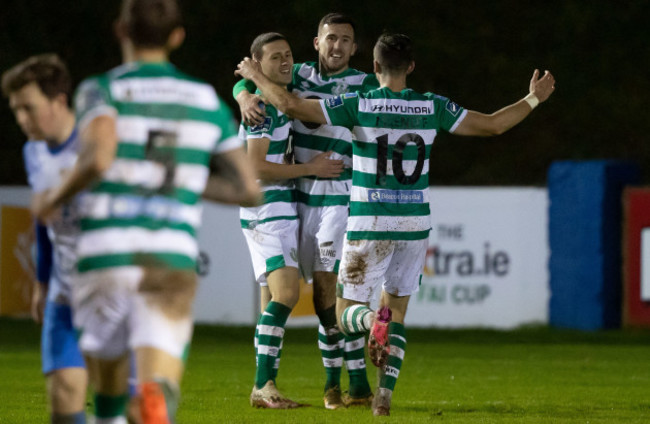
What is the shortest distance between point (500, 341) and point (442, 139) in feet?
28.5

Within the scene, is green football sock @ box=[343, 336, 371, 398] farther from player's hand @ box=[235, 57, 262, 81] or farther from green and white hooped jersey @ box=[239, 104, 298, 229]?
player's hand @ box=[235, 57, 262, 81]

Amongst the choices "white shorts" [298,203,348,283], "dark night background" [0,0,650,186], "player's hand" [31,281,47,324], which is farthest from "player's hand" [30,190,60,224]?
"dark night background" [0,0,650,186]

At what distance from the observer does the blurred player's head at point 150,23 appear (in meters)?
3.86

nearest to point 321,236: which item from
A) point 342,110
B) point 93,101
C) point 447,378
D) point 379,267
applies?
point 379,267

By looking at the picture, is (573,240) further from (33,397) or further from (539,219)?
(33,397)

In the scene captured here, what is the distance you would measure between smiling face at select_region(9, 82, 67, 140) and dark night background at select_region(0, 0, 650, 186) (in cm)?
1800

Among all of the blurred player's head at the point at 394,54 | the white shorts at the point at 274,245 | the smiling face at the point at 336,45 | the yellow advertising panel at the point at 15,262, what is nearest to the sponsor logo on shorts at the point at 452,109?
the blurred player's head at the point at 394,54

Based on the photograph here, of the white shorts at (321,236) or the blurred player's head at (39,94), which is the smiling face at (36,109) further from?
the white shorts at (321,236)

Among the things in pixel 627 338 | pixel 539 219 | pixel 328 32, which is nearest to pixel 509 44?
pixel 539 219

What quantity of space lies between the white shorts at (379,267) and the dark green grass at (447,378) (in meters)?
0.71

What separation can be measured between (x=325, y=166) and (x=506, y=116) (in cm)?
130

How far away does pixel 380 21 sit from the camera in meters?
23.0

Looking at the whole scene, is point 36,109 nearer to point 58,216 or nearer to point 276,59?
point 58,216

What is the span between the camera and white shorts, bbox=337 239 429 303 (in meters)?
7.11
